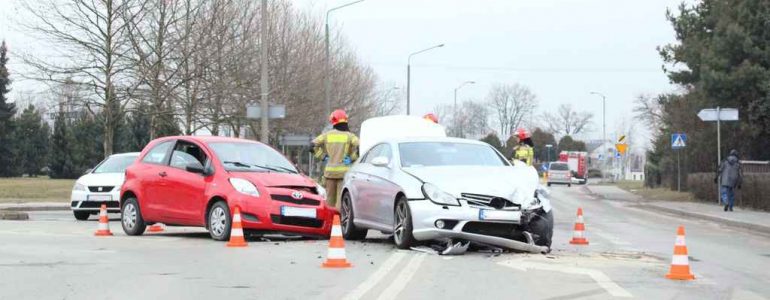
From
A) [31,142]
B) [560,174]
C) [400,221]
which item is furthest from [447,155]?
[31,142]

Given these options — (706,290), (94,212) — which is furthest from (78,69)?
(706,290)

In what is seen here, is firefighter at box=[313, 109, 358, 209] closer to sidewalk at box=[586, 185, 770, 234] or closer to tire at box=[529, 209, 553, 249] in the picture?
tire at box=[529, 209, 553, 249]

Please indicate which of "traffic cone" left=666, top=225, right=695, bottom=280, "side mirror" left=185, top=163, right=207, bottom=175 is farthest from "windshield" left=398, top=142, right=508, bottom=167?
"traffic cone" left=666, top=225, right=695, bottom=280

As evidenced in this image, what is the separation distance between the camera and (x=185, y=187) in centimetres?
1330

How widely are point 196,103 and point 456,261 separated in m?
25.3

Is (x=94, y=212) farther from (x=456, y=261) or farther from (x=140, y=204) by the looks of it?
(x=456, y=261)

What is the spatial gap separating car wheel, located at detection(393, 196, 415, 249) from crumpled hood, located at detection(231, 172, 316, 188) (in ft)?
6.26

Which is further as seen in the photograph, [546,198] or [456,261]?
[546,198]

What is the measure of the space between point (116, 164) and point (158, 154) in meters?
7.16

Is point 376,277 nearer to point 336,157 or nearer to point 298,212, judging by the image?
point 298,212

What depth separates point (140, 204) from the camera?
14.0 metres

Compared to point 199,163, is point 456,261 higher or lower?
lower

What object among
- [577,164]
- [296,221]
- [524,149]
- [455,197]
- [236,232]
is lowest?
[236,232]

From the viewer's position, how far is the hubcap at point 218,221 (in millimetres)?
12766
